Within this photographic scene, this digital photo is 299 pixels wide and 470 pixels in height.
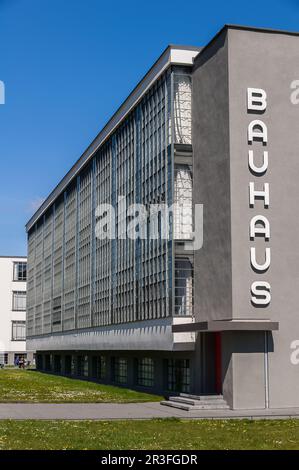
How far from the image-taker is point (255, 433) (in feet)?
80.6

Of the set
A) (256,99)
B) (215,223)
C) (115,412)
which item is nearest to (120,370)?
(215,223)

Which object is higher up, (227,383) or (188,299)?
(188,299)

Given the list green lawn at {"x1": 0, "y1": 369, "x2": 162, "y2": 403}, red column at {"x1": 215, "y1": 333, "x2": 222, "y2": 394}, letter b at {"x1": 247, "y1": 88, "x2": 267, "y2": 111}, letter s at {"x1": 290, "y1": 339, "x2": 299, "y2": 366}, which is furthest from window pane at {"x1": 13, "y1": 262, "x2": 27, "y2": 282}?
letter s at {"x1": 290, "y1": 339, "x2": 299, "y2": 366}

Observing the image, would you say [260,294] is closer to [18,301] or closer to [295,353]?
[295,353]

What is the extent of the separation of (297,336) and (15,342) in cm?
9565

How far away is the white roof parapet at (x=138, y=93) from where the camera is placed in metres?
42.2

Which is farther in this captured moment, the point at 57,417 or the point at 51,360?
the point at 51,360

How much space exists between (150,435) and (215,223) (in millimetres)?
16332

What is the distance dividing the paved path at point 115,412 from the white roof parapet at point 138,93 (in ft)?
66.3

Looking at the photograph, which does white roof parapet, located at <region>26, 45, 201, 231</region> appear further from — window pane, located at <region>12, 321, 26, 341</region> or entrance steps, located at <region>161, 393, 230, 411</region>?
window pane, located at <region>12, 321, 26, 341</region>

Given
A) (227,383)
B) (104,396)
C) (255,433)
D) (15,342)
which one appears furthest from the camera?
(15,342)

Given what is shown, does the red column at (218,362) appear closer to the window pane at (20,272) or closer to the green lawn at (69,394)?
the green lawn at (69,394)
